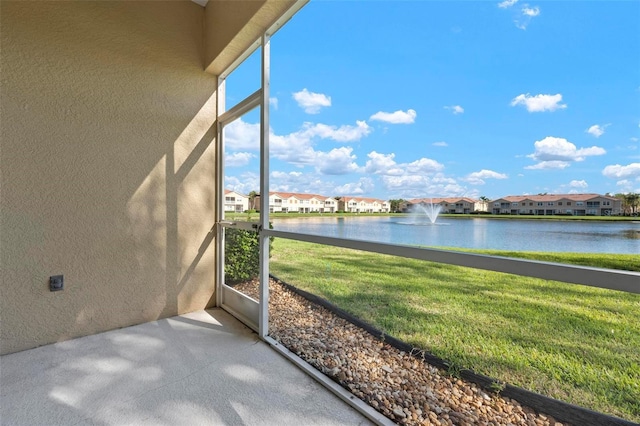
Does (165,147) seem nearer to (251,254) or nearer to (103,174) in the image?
(103,174)

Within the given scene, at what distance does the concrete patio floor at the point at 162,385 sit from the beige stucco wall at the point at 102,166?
385 mm

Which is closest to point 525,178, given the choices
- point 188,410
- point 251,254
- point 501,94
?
point 501,94

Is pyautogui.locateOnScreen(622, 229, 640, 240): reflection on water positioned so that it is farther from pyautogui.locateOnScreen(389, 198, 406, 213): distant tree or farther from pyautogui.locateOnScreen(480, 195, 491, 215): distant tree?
pyautogui.locateOnScreen(389, 198, 406, 213): distant tree

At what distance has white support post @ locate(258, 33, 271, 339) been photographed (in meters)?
2.40

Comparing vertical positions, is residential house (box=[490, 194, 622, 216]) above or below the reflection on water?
above

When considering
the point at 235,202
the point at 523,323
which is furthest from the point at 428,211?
the point at 235,202

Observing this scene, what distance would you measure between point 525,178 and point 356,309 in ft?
5.75

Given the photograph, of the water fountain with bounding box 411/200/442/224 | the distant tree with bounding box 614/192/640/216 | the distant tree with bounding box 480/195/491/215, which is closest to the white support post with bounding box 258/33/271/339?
the water fountain with bounding box 411/200/442/224

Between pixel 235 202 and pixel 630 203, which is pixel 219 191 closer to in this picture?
pixel 235 202

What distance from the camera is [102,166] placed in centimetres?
248

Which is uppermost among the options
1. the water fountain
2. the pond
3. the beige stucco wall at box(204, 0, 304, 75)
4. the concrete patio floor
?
the beige stucco wall at box(204, 0, 304, 75)

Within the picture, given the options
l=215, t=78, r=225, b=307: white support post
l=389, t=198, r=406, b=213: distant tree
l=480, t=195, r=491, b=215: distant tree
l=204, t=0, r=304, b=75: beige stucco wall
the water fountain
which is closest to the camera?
l=480, t=195, r=491, b=215: distant tree

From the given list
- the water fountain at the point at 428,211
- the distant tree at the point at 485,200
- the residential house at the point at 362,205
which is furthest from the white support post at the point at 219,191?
the distant tree at the point at 485,200

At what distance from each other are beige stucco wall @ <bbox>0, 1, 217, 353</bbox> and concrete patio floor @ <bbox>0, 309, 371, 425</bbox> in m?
0.39
